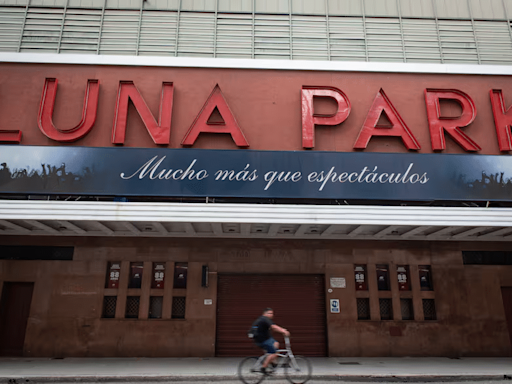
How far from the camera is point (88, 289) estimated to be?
519 inches

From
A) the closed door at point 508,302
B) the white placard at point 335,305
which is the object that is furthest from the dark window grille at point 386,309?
the closed door at point 508,302

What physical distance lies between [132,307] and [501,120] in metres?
14.9

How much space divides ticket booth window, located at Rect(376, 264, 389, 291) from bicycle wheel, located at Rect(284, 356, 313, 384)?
20.4ft

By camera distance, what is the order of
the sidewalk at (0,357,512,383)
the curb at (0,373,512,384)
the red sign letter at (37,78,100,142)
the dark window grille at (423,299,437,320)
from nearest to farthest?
1. the curb at (0,373,512,384)
2. the sidewalk at (0,357,512,383)
3. the red sign letter at (37,78,100,142)
4. the dark window grille at (423,299,437,320)

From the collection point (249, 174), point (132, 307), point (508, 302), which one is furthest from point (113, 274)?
point (508, 302)

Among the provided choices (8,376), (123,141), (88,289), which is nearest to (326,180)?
(123,141)

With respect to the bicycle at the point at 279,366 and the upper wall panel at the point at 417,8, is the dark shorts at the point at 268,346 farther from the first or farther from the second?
the upper wall panel at the point at 417,8

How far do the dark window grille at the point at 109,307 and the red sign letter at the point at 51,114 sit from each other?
578cm

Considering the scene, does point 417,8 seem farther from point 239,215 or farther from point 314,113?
point 239,215

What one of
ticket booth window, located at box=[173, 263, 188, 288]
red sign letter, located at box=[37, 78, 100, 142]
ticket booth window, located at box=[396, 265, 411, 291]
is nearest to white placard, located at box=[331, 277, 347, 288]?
ticket booth window, located at box=[396, 265, 411, 291]

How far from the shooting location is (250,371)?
28.5 feet

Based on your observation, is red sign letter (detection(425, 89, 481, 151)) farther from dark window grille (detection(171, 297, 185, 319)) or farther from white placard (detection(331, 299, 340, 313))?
dark window grille (detection(171, 297, 185, 319))

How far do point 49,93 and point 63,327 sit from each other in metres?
8.15

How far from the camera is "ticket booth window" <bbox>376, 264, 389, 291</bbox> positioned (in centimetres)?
1395
